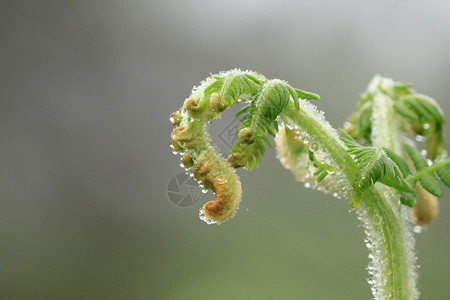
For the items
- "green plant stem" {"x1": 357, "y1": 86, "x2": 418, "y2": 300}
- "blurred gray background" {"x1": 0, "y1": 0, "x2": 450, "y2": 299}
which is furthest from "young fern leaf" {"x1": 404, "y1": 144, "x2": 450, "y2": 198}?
"blurred gray background" {"x1": 0, "y1": 0, "x2": 450, "y2": 299}

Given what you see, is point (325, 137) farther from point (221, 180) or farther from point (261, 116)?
point (221, 180)

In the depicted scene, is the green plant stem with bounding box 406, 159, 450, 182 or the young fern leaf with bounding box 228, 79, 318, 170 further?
the green plant stem with bounding box 406, 159, 450, 182

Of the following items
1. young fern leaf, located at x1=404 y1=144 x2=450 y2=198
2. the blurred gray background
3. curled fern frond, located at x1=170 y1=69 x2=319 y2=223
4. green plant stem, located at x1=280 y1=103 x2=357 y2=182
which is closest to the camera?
curled fern frond, located at x1=170 y1=69 x2=319 y2=223

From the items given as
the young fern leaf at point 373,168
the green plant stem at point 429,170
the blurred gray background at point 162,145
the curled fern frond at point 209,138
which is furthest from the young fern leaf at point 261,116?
the blurred gray background at point 162,145

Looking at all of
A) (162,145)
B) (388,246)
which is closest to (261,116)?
(388,246)

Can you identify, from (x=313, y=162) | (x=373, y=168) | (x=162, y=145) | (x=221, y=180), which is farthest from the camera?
(x=162, y=145)

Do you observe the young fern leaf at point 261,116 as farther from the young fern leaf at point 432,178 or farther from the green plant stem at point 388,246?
the young fern leaf at point 432,178

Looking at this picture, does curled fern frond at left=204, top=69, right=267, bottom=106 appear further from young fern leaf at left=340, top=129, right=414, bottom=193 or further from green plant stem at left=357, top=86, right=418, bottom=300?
green plant stem at left=357, top=86, right=418, bottom=300
